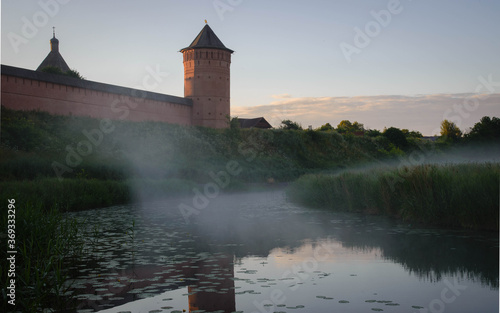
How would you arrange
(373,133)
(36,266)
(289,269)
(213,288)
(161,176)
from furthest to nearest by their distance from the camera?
1. (373,133)
2. (161,176)
3. (289,269)
4. (213,288)
5. (36,266)

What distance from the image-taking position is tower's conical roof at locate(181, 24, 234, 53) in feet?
134

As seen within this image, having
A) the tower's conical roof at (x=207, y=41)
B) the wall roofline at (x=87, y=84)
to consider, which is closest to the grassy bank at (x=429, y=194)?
the wall roofline at (x=87, y=84)

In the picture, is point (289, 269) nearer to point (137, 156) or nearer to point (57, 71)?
point (137, 156)

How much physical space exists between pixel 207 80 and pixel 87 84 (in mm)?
12679

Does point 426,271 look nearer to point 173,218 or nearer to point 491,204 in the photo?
point 491,204

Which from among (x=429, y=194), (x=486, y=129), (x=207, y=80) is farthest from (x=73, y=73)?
(x=429, y=194)

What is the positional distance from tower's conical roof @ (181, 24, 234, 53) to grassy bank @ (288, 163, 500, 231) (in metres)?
31.1

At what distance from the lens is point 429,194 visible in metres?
8.19

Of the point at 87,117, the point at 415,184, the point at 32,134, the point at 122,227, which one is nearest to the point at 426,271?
the point at 415,184

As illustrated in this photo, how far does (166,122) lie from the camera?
113ft

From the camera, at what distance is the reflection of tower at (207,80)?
4044 cm

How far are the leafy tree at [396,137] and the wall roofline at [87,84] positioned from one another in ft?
66.1

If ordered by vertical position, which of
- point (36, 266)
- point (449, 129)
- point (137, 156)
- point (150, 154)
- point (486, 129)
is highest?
point (449, 129)

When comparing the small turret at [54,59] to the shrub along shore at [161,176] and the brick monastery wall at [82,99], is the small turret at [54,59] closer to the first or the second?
the brick monastery wall at [82,99]
